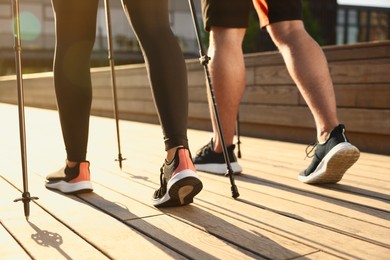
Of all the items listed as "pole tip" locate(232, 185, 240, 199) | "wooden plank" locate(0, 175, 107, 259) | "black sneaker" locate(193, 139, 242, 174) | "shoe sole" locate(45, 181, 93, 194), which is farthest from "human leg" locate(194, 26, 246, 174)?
"wooden plank" locate(0, 175, 107, 259)

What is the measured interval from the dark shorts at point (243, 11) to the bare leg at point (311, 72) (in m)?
0.05

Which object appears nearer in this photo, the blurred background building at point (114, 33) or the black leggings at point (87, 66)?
the black leggings at point (87, 66)

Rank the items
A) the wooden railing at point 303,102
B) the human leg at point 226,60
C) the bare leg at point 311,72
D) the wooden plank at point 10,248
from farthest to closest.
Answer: the wooden railing at point 303,102, the human leg at point 226,60, the bare leg at point 311,72, the wooden plank at point 10,248

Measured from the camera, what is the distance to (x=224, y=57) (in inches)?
102

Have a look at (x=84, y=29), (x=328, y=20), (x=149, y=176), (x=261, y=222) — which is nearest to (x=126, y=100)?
(x=149, y=176)

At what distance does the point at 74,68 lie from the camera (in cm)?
208

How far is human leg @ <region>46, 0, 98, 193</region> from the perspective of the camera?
2.04 meters

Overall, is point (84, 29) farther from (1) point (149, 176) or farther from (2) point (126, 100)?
(2) point (126, 100)

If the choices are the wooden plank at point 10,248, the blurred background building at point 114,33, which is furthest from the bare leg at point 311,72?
the blurred background building at point 114,33

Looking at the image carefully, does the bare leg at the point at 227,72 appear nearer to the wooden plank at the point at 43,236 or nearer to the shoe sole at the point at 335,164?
the shoe sole at the point at 335,164

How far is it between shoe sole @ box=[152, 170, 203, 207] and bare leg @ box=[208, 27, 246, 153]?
0.77 m

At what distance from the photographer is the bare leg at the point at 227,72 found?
8.48ft

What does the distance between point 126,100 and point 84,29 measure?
18.9ft

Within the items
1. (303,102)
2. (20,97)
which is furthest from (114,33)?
(20,97)
